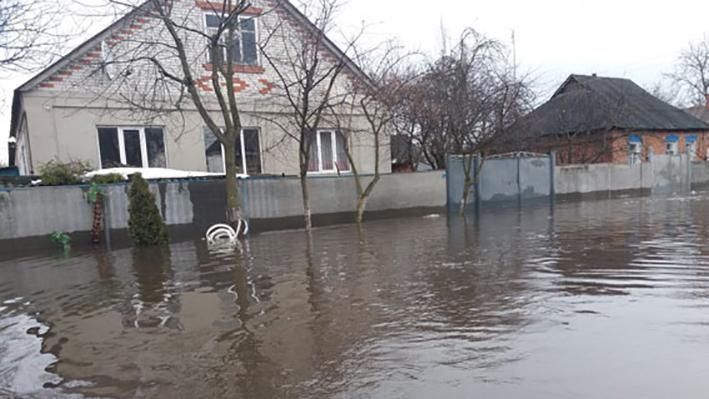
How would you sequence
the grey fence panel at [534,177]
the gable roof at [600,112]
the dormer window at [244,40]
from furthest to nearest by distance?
the gable roof at [600,112] → the grey fence panel at [534,177] → the dormer window at [244,40]

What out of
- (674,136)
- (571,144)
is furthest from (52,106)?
(674,136)

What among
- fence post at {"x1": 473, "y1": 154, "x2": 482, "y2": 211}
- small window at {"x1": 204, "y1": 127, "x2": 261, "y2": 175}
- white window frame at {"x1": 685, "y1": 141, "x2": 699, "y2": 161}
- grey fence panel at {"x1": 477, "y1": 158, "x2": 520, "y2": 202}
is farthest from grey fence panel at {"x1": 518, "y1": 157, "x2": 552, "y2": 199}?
white window frame at {"x1": 685, "y1": 141, "x2": 699, "y2": 161}

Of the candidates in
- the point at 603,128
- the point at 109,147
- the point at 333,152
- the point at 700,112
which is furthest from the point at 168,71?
the point at 700,112

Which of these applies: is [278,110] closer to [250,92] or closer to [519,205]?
[250,92]

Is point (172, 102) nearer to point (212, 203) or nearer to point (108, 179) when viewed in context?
point (108, 179)

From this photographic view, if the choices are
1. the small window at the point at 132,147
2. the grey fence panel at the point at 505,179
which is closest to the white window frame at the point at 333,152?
the grey fence panel at the point at 505,179

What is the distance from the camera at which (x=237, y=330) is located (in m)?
4.33

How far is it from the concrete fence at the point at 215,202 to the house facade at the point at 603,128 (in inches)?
357

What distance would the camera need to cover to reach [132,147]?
44.4 feet

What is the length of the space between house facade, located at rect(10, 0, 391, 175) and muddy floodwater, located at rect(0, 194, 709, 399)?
5584 mm

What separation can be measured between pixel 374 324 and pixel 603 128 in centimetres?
2394

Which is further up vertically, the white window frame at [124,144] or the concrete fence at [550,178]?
the white window frame at [124,144]

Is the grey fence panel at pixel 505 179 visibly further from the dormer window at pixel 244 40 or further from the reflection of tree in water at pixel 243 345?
the reflection of tree in water at pixel 243 345

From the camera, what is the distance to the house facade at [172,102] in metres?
12.3
